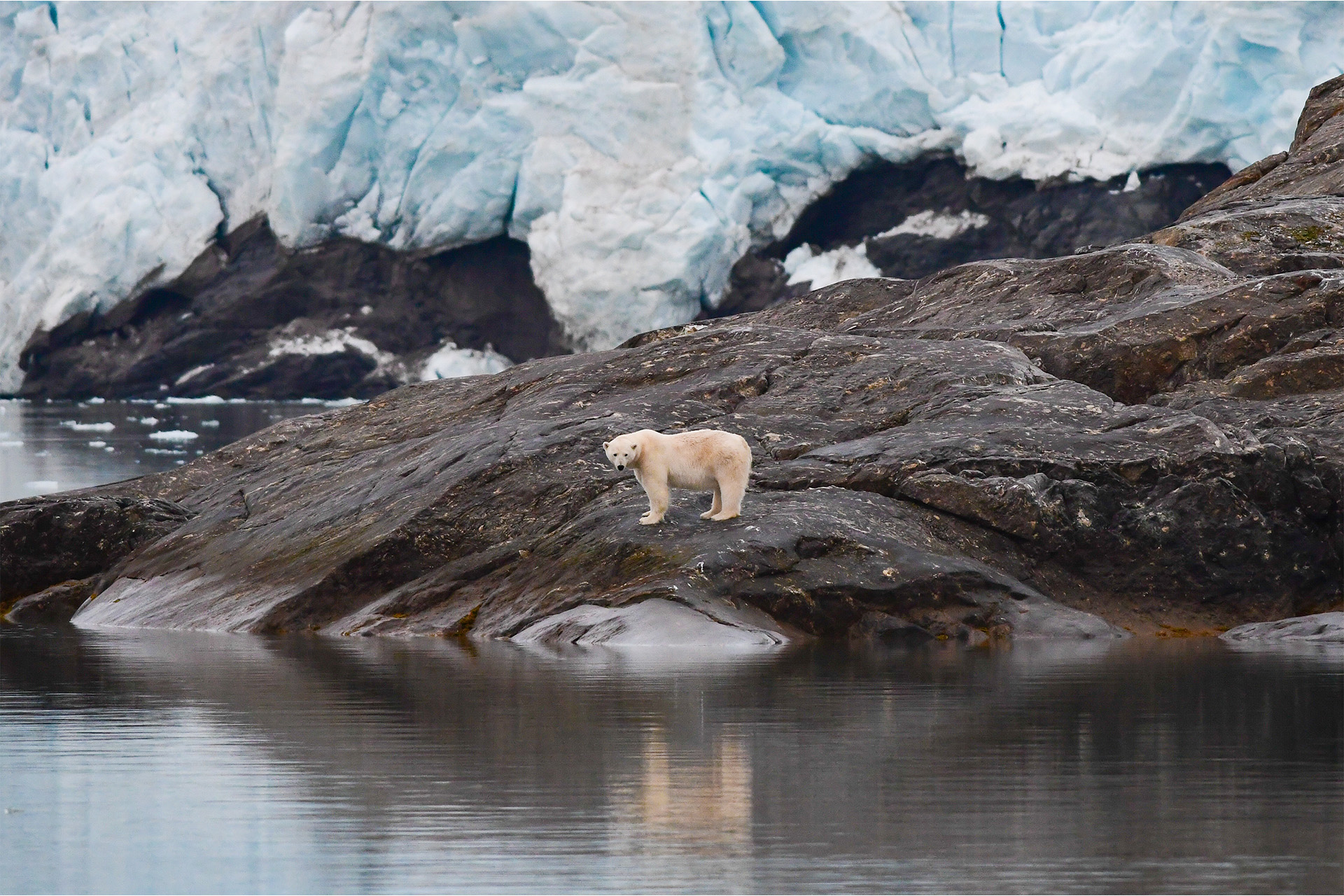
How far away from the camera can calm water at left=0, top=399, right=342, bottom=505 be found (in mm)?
33531

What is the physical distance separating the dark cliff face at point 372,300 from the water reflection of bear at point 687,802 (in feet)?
138

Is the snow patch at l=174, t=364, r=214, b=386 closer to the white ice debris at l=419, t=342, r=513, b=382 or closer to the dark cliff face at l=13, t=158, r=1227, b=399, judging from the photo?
the dark cliff face at l=13, t=158, r=1227, b=399

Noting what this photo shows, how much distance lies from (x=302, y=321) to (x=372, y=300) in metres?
2.92

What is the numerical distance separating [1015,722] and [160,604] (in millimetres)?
9039

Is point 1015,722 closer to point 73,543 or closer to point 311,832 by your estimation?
point 311,832

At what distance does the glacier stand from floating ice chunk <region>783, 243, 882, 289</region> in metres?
0.34

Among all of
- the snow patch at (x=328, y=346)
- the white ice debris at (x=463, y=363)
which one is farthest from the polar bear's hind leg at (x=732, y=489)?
the snow patch at (x=328, y=346)

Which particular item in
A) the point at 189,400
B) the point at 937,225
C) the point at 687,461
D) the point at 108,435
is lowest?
the point at 687,461

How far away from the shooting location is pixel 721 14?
150ft

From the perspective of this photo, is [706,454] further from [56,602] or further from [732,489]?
[56,602]

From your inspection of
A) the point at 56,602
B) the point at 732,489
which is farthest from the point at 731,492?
the point at 56,602

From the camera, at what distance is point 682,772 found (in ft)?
20.7

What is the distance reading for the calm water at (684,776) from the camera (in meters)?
4.91

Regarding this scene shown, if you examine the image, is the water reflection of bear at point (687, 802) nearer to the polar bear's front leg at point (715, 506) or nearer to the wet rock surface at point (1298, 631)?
the polar bear's front leg at point (715, 506)
